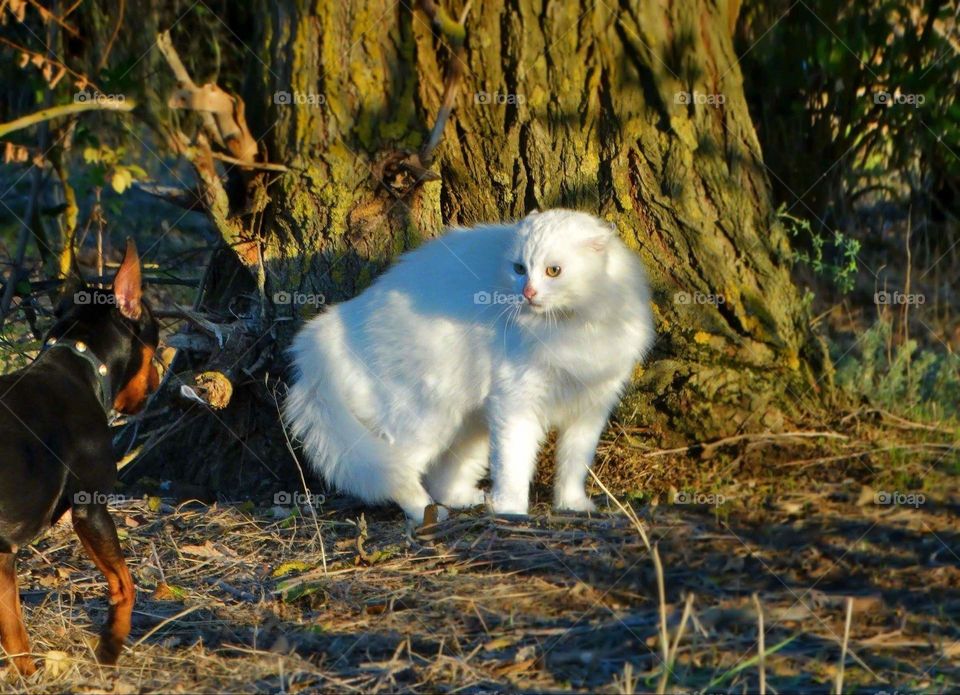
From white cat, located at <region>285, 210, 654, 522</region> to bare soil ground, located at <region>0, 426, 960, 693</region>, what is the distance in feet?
1.02

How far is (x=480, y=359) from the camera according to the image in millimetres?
4992

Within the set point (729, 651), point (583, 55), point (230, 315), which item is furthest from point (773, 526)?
point (230, 315)

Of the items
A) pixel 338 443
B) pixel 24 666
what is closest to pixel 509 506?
pixel 338 443

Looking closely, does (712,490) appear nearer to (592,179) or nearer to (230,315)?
(592,179)

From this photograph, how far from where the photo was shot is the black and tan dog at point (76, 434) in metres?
3.70

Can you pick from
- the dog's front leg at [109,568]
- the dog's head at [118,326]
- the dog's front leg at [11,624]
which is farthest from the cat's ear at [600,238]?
the dog's front leg at [11,624]

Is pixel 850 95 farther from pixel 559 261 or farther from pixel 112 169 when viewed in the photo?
pixel 112 169

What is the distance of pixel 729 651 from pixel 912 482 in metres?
1.63

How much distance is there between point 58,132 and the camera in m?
6.74

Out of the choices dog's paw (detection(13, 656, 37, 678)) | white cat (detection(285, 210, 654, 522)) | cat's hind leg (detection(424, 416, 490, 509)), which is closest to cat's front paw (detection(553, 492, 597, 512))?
white cat (detection(285, 210, 654, 522))

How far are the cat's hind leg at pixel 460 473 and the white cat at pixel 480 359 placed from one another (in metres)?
0.04

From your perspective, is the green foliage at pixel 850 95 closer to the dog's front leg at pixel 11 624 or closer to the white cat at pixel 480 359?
the white cat at pixel 480 359

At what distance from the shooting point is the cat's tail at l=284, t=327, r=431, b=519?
16.6 ft

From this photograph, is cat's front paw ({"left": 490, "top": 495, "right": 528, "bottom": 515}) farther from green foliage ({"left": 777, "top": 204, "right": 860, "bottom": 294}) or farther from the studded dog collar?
green foliage ({"left": 777, "top": 204, "right": 860, "bottom": 294})
